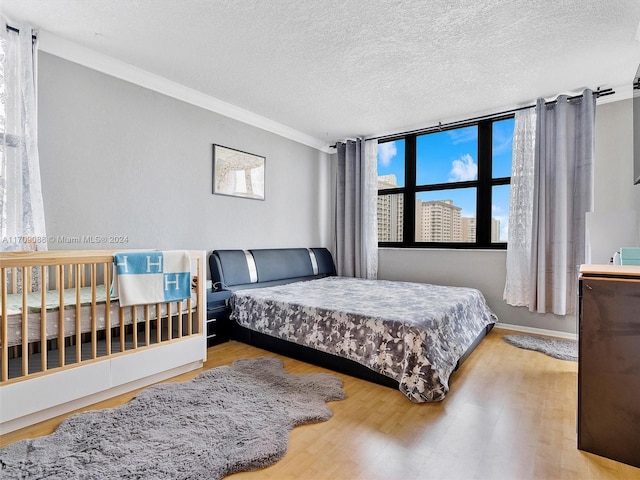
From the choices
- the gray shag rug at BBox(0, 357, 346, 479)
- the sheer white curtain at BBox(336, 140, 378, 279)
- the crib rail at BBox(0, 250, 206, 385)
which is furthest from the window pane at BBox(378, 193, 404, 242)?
the crib rail at BBox(0, 250, 206, 385)

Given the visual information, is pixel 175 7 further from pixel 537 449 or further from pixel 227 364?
pixel 537 449

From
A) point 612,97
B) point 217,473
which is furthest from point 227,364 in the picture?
point 612,97

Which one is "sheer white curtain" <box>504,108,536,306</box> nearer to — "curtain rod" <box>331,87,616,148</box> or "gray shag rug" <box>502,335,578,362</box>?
"curtain rod" <box>331,87,616,148</box>

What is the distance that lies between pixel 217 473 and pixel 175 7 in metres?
2.57

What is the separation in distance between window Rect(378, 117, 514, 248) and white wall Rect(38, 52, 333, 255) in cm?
161

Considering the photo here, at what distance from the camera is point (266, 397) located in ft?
6.60

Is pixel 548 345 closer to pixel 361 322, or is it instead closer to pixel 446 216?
pixel 446 216

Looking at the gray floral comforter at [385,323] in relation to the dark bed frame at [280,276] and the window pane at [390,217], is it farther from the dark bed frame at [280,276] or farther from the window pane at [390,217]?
the window pane at [390,217]

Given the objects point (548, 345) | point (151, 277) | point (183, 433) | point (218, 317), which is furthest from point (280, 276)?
point (548, 345)

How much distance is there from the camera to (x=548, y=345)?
3.00 metres

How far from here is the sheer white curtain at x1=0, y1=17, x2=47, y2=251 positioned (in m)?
2.10

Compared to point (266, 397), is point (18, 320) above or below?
above

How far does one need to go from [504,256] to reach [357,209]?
6.20ft

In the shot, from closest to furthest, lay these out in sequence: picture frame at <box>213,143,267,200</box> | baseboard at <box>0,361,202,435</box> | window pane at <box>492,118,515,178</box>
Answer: baseboard at <box>0,361,202,435</box>
picture frame at <box>213,143,267,200</box>
window pane at <box>492,118,515,178</box>
